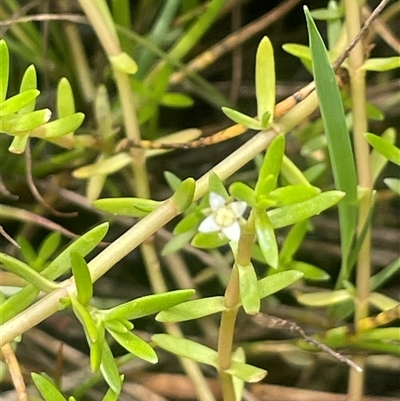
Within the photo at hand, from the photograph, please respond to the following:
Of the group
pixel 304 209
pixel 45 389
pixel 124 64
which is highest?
pixel 124 64

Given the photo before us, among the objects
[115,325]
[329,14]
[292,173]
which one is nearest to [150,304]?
[115,325]

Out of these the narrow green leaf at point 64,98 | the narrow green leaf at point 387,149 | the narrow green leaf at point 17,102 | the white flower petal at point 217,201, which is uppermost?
the narrow green leaf at point 64,98

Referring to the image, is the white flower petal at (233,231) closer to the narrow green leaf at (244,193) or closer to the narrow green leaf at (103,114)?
the narrow green leaf at (244,193)

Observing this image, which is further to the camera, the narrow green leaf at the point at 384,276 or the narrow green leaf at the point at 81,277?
the narrow green leaf at the point at 384,276

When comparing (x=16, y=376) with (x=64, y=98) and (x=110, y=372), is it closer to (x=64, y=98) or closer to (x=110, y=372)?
(x=110, y=372)

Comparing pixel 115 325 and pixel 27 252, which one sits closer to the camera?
pixel 115 325

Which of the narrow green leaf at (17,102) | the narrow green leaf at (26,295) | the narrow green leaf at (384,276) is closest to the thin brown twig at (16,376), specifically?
the narrow green leaf at (26,295)

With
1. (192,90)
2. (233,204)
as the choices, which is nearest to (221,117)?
(192,90)
